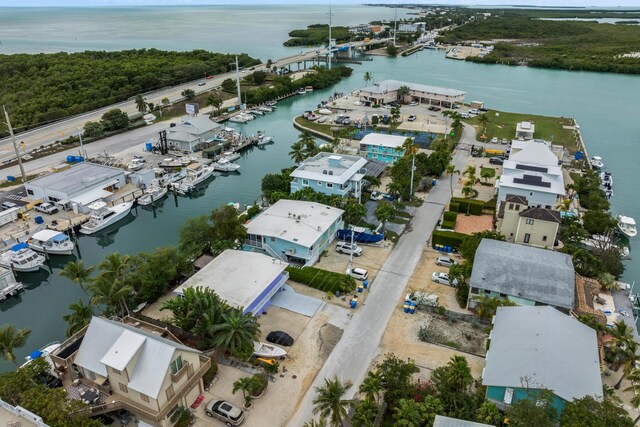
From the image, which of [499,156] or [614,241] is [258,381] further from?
[499,156]

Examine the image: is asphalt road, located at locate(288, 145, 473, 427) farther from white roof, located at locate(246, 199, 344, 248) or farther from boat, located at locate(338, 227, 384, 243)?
white roof, located at locate(246, 199, 344, 248)

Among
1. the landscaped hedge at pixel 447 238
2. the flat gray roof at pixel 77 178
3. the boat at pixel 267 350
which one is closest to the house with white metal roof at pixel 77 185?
the flat gray roof at pixel 77 178

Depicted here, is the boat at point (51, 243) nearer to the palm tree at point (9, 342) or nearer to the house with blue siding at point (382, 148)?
the palm tree at point (9, 342)

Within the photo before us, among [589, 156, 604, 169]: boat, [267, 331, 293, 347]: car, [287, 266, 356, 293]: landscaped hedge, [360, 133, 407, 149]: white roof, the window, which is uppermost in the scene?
[360, 133, 407, 149]: white roof

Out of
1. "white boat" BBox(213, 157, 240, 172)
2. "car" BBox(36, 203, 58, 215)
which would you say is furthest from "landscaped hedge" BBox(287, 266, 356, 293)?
"white boat" BBox(213, 157, 240, 172)

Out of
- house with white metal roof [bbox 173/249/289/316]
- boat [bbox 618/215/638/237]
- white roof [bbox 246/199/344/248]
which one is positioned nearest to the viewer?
house with white metal roof [bbox 173/249/289/316]
